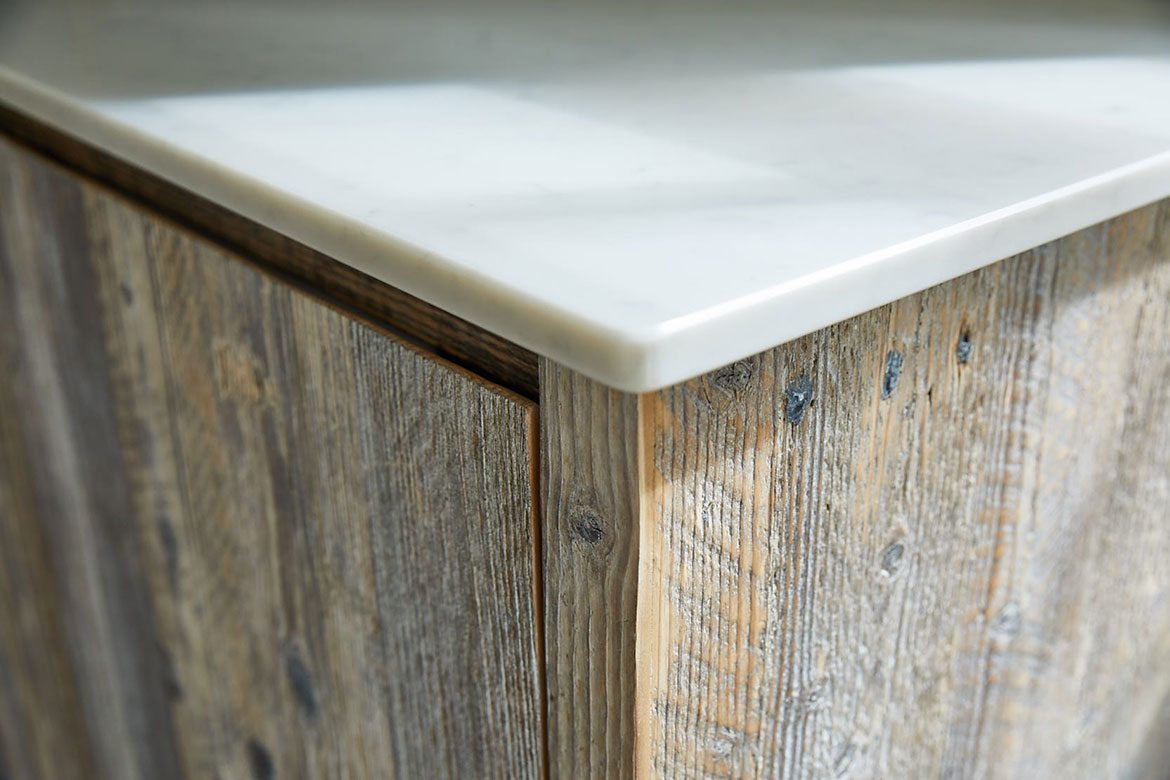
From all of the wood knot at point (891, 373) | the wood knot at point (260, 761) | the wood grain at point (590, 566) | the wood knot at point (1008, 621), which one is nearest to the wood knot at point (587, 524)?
the wood grain at point (590, 566)

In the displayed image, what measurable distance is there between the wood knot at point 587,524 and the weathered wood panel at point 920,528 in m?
0.02

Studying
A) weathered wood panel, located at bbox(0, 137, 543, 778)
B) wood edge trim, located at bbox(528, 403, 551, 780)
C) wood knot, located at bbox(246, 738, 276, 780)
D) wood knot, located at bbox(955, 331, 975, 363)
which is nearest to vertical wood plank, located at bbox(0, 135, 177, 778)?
weathered wood panel, located at bbox(0, 137, 543, 778)

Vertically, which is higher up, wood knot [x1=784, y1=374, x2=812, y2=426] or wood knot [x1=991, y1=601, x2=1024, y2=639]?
wood knot [x1=784, y1=374, x2=812, y2=426]

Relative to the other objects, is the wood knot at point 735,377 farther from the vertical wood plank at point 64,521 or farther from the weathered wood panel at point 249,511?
the vertical wood plank at point 64,521

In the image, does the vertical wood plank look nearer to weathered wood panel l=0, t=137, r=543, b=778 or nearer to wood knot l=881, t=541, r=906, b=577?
weathered wood panel l=0, t=137, r=543, b=778

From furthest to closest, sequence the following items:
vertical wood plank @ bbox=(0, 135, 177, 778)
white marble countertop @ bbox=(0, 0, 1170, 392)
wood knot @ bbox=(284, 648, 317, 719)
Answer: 1. vertical wood plank @ bbox=(0, 135, 177, 778)
2. wood knot @ bbox=(284, 648, 317, 719)
3. white marble countertop @ bbox=(0, 0, 1170, 392)

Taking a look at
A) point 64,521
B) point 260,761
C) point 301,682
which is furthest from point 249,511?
point 64,521

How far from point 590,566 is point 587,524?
0.7 inches

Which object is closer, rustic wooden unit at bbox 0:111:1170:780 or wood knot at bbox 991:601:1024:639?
rustic wooden unit at bbox 0:111:1170:780

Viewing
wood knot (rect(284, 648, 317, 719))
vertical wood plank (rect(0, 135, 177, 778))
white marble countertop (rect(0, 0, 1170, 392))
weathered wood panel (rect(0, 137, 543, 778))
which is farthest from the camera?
vertical wood plank (rect(0, 135, 177, 778))

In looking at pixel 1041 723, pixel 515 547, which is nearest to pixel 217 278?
pixel 515 547

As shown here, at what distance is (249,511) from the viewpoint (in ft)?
1.88

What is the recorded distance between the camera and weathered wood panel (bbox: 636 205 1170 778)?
384mm

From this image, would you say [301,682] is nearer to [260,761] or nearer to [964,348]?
[260,761]
